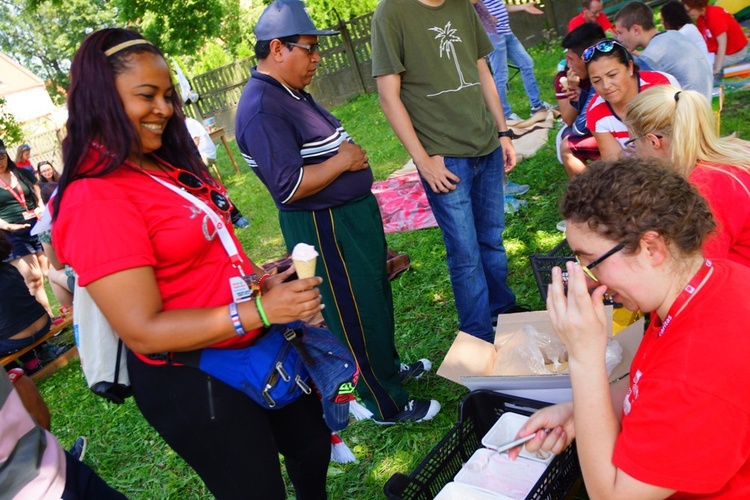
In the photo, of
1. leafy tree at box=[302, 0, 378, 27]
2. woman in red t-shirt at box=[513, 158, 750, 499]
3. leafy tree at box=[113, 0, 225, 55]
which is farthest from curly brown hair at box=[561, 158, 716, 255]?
leafy tree at box=[113, 0, 225, 55]

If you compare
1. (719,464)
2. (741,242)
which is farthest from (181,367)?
(741,242)

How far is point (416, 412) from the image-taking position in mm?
3107

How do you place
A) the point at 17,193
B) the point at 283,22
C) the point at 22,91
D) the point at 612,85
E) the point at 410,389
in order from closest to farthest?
the point at 283,22, the point at 410,389, the point at 612,85, the point at 17,193, the point at 22,91

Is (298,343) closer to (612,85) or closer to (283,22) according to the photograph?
(283,22)

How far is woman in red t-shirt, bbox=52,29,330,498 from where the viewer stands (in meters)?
1.54

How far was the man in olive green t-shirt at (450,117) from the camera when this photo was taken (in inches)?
119

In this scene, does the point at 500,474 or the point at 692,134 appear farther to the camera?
the point at 692,134

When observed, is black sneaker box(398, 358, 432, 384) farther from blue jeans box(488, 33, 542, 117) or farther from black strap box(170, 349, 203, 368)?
blue jeans box(488, 33, 542, 117)

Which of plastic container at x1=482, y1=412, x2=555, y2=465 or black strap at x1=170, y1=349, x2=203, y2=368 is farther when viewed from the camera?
plastic container at x1=482, y1=412, x2=555, y2=465

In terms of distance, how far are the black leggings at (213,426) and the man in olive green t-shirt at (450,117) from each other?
1.65 m

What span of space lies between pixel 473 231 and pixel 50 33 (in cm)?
4699

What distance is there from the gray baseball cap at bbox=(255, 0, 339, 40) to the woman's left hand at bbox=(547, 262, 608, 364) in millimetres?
1659

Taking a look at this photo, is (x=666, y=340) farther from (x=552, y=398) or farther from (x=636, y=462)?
(x=552, y=398)

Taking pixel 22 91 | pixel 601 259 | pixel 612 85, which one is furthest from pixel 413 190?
pixel 22 91
